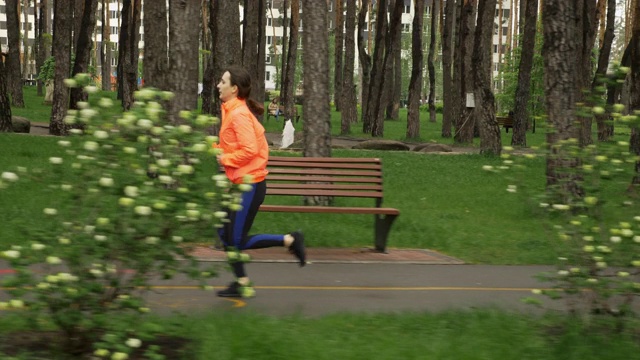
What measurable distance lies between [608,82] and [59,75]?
2135 cm

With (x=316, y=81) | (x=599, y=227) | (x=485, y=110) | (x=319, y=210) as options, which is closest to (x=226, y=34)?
(x=485, y=110)

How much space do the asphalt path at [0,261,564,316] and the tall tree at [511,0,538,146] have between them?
2182 cm

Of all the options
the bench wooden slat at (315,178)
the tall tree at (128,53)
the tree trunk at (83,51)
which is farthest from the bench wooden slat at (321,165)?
the tall tree at (128,53)

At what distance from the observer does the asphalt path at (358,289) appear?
8586 mm

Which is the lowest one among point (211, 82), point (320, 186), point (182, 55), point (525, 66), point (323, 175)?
point (320, 186)

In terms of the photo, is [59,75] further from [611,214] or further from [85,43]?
[611,214]

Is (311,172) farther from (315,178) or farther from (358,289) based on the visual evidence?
(358,289)

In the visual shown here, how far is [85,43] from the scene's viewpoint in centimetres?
2827

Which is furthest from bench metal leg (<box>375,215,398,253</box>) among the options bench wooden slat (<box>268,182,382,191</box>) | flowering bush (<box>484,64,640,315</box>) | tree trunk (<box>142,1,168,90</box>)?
tree trunk (<box>142,1,168,90</box>)

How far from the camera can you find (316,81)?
16812 mm

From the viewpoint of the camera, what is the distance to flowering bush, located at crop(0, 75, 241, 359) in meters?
5.84

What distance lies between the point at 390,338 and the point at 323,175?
619 cm

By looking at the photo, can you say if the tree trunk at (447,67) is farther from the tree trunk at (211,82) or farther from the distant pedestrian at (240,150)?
the distant pedestrian at (240,150)

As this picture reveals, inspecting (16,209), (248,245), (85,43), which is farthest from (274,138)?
(248,245)
